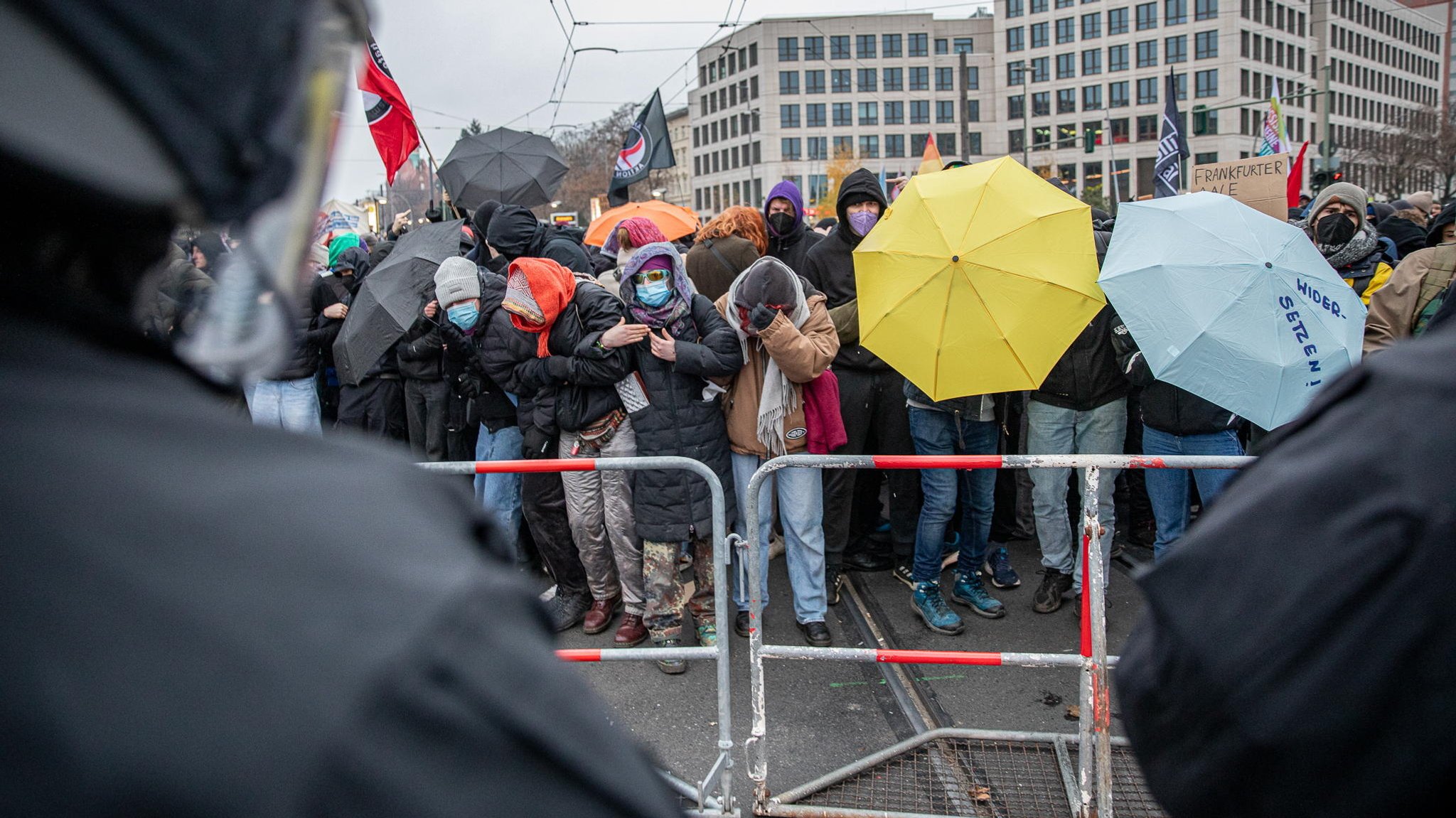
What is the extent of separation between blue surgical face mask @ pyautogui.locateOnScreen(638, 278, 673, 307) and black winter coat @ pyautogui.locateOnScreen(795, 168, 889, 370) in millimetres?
1579

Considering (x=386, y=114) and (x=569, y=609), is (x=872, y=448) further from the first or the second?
(x=386, y=114)

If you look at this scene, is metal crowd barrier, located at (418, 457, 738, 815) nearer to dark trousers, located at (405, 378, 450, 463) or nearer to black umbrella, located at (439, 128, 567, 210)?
dark trousers, located at (405, 378, 450, 463)

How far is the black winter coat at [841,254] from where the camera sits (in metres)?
6.52

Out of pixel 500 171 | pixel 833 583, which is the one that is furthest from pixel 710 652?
pixel 500 171

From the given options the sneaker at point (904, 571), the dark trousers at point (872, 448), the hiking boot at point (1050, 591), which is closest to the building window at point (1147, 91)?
the dark trousers at point (872, 448)

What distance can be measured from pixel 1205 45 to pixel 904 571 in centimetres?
10016

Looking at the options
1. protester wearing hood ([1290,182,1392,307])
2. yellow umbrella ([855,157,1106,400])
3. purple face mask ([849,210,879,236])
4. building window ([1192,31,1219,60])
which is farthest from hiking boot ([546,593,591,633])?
building window ([1192,31,1219,60])

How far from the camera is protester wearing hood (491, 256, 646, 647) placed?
5.36m

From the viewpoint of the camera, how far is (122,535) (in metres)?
0.54

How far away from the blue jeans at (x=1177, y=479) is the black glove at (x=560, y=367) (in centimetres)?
316

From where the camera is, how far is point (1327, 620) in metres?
0.94

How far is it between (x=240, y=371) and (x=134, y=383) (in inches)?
4.6

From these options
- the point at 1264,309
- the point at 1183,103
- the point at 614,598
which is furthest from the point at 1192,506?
the point at 1183,103

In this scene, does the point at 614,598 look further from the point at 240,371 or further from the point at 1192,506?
the point at 240,371
